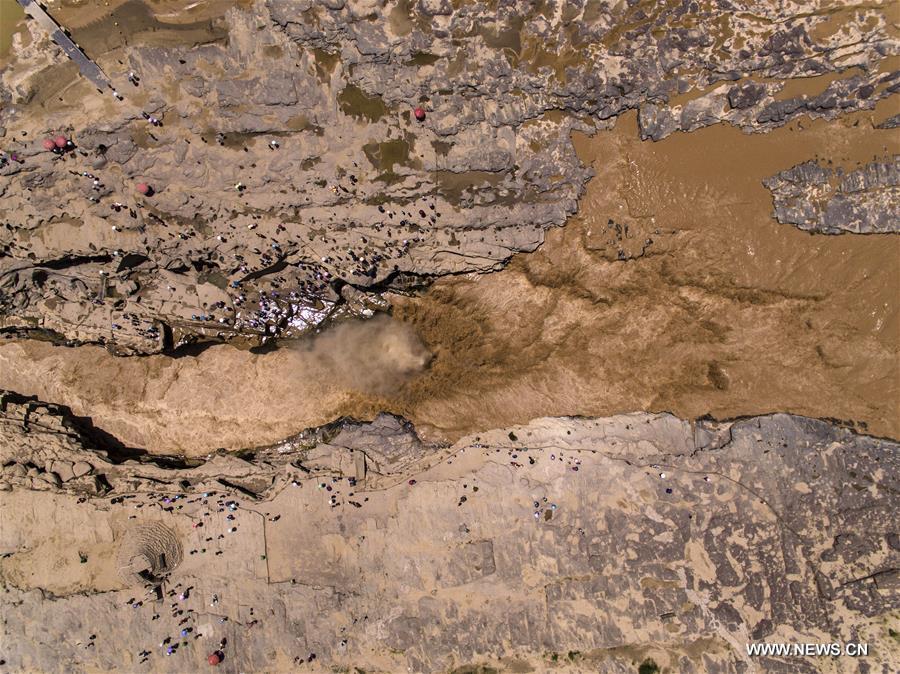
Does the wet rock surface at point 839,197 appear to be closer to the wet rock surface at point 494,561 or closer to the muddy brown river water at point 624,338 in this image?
the muddy brown river water at point 624,338

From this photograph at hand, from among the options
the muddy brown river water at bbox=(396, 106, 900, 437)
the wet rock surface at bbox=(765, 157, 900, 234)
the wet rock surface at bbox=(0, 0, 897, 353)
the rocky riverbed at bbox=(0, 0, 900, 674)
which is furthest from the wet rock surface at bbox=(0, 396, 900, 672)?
the wet rock surface at bbox=(0, 0, 897, 353)

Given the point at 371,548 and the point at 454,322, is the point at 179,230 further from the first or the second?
the point at 371,548

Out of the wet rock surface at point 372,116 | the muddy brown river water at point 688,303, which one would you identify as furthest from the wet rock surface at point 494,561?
the wet rock surface at point 372,116

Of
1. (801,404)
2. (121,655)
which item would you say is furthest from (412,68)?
(121,655)

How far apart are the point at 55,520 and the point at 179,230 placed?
13.8ft

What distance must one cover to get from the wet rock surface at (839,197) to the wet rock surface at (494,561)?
9.32ft

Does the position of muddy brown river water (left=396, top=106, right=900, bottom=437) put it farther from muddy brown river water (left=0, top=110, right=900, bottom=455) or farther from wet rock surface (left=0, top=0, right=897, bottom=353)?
wet rock surface (left=0, top=0, right=897, bottom=353)

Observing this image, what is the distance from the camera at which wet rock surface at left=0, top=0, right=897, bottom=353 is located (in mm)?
7160

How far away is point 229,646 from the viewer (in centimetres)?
662

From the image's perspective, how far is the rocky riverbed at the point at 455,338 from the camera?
21.8 feet

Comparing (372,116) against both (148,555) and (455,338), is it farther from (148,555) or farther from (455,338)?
(148,555)

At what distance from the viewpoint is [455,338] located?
7.67 meters

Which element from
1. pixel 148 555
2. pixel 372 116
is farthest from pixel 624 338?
pixel 148 555

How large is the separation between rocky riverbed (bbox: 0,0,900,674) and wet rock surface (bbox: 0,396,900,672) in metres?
0.04
